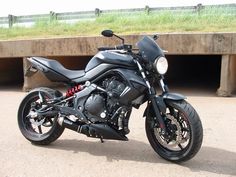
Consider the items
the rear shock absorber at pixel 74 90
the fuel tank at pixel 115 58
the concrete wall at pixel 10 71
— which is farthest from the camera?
the concrete wall at pixel 10 71

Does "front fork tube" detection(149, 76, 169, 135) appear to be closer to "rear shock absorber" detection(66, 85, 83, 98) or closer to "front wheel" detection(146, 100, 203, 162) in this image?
"front wheel" detection(146, 100, 203, 162)

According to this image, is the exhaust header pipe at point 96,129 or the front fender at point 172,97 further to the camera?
the exhaust header pipe at point 96,129

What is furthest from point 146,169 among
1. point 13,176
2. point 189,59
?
point 189,59

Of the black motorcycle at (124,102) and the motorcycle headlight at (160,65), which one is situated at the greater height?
the motorcycle headlight at (160,65)

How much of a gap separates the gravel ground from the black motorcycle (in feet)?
0.62

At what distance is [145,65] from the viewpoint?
4160mm

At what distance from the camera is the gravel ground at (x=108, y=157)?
387cm

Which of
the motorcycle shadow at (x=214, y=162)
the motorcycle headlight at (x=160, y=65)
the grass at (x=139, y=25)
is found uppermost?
the grass at (x=139, y=25)

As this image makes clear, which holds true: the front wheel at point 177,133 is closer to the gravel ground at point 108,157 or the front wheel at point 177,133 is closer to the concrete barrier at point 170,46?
the gravel ground at point 108,157

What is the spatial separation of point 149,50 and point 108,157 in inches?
47.2

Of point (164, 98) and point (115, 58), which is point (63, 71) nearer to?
point (115, 58)

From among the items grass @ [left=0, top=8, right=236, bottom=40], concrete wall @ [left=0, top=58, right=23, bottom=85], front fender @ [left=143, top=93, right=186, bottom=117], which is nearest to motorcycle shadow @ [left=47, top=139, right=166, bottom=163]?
front fender @ [left=143, top=93, right=186, bottom=117]

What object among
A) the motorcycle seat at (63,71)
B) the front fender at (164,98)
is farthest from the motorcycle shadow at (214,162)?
the motorcycle seat at (63,71)

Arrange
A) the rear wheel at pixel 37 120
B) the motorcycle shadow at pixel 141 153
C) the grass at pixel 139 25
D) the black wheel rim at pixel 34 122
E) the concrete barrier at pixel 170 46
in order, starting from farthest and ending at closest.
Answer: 1. the grass at pixel 139 25
2. the concrete barrier at pixel 170 46
3. the black wheel rim at pixel 34 122
4. the rear wheel at pixel 37 120
5. the motorcycle shadow at pixel 141 153
